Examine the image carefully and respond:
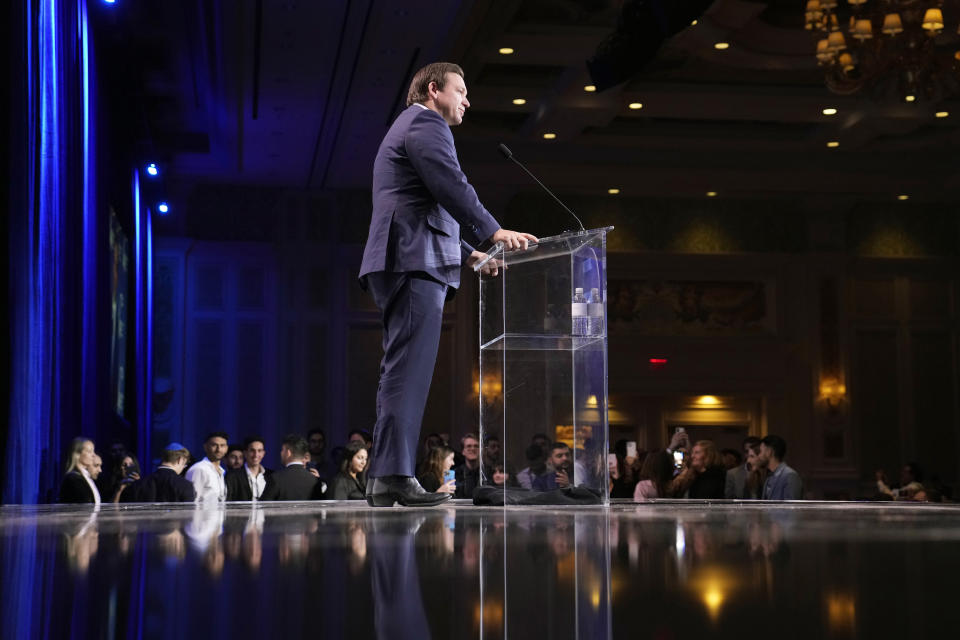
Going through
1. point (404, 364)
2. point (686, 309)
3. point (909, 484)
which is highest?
point (686, 309)

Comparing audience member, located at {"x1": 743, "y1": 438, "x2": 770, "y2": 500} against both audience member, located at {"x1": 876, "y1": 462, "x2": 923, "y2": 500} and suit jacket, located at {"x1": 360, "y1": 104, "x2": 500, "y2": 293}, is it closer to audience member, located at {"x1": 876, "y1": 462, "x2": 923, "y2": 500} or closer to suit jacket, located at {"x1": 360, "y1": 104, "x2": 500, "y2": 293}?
audience member, located at {"x1": 876, "y1": 462, "x2": 923, "y2": 500}

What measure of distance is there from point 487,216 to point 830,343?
11.5 metres

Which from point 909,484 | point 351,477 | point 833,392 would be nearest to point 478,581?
point 351,477

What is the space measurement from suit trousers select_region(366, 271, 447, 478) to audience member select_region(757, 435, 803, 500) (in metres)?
3.62

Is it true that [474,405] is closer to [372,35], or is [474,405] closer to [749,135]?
[749,135]

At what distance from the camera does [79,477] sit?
547 cm

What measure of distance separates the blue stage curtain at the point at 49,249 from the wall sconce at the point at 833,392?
926 centimetres

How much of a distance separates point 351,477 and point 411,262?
2.73m

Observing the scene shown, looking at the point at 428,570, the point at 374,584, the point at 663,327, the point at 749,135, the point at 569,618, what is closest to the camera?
the point at 569,618

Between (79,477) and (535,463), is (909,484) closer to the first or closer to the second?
(79,477)

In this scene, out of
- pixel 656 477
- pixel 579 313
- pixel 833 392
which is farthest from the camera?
pixel 833 392

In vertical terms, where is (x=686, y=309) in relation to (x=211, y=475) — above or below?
above

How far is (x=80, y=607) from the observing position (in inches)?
41.9

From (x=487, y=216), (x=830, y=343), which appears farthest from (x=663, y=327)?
(x=487, y=216)
